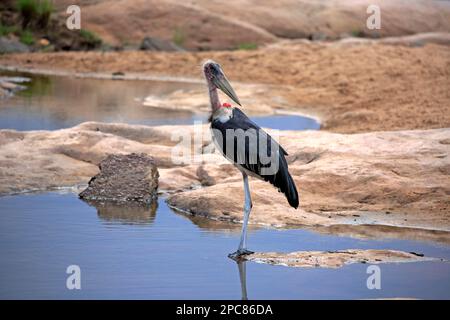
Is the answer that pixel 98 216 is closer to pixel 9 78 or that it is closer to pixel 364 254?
pixel 364 254

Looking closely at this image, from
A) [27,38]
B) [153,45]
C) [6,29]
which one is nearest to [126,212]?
[153,45]

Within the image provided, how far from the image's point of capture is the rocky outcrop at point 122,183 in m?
8.29

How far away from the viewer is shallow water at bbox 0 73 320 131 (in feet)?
41.8

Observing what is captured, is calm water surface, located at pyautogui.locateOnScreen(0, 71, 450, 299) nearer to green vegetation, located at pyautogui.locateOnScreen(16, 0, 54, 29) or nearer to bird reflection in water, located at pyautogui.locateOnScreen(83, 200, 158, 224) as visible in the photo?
bird reflection in water, located at pyautogui.locateOnScreen(83, 200, 158, 224)

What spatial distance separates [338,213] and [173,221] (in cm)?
139

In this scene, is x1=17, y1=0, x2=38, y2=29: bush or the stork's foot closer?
the stork's foot

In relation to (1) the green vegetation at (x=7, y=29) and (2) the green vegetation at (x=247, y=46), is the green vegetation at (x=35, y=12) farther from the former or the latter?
(2) the green vegetation at (x=247, y=46)

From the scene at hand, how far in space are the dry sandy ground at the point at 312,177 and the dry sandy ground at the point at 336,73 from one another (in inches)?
127

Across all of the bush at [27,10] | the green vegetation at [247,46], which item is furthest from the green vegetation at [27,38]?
the green vegetation at [247,46]

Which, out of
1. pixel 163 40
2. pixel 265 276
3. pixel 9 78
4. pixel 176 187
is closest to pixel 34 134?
pixel 176 187

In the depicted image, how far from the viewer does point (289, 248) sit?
6672 millimetres

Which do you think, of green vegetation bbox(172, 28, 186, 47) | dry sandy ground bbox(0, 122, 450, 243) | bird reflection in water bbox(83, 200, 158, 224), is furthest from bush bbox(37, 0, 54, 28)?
bird reflection in water bbox(83, 200, 158, 224)

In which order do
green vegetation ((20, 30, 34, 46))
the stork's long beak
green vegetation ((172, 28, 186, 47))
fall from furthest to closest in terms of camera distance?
1. green vegetation ((172, 28, 186, 47))
2. green vegetation ((20, 30, 34, 46))
3. the stork's long beak

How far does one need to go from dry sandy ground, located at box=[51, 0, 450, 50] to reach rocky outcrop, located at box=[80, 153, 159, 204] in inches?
703
